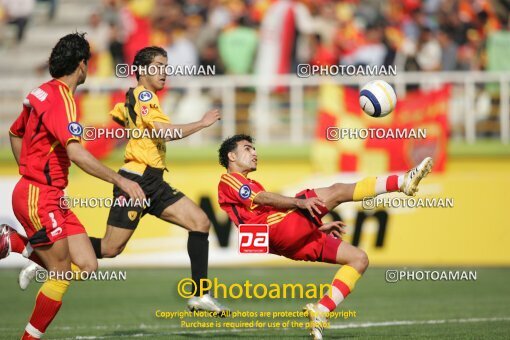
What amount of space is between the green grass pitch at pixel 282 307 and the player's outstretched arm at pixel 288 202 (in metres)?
1.47

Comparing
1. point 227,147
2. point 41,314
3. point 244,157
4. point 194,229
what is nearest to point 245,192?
point 244,157

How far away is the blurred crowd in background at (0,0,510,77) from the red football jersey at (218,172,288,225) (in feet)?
33.4

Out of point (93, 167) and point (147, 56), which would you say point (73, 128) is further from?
point (147, 56)

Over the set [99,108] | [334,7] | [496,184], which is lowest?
[496,184]

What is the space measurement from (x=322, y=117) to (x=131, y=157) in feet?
26.6

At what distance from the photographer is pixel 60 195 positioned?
905 centimetres

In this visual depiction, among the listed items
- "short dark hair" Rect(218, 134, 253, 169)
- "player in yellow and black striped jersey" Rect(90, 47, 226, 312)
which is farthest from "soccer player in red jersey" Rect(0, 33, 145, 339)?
"short dark hair" Rect(218, 134, 253, 169)

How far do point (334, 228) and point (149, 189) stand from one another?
6.60ft

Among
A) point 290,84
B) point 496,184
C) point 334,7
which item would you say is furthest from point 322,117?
point 334,7

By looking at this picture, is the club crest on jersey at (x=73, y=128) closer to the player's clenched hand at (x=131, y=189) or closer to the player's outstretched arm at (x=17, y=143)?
the player's clenched hand at (x=131, y=189)

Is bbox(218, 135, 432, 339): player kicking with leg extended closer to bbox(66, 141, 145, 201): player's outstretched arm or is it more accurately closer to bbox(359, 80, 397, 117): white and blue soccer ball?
bbox(359, 80, 397, 117): white and blue soccer ball

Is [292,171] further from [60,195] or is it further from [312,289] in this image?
[60,195]

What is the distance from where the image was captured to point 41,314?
8922mm

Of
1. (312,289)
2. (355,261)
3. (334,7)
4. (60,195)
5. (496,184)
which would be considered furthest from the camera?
(334,7)
